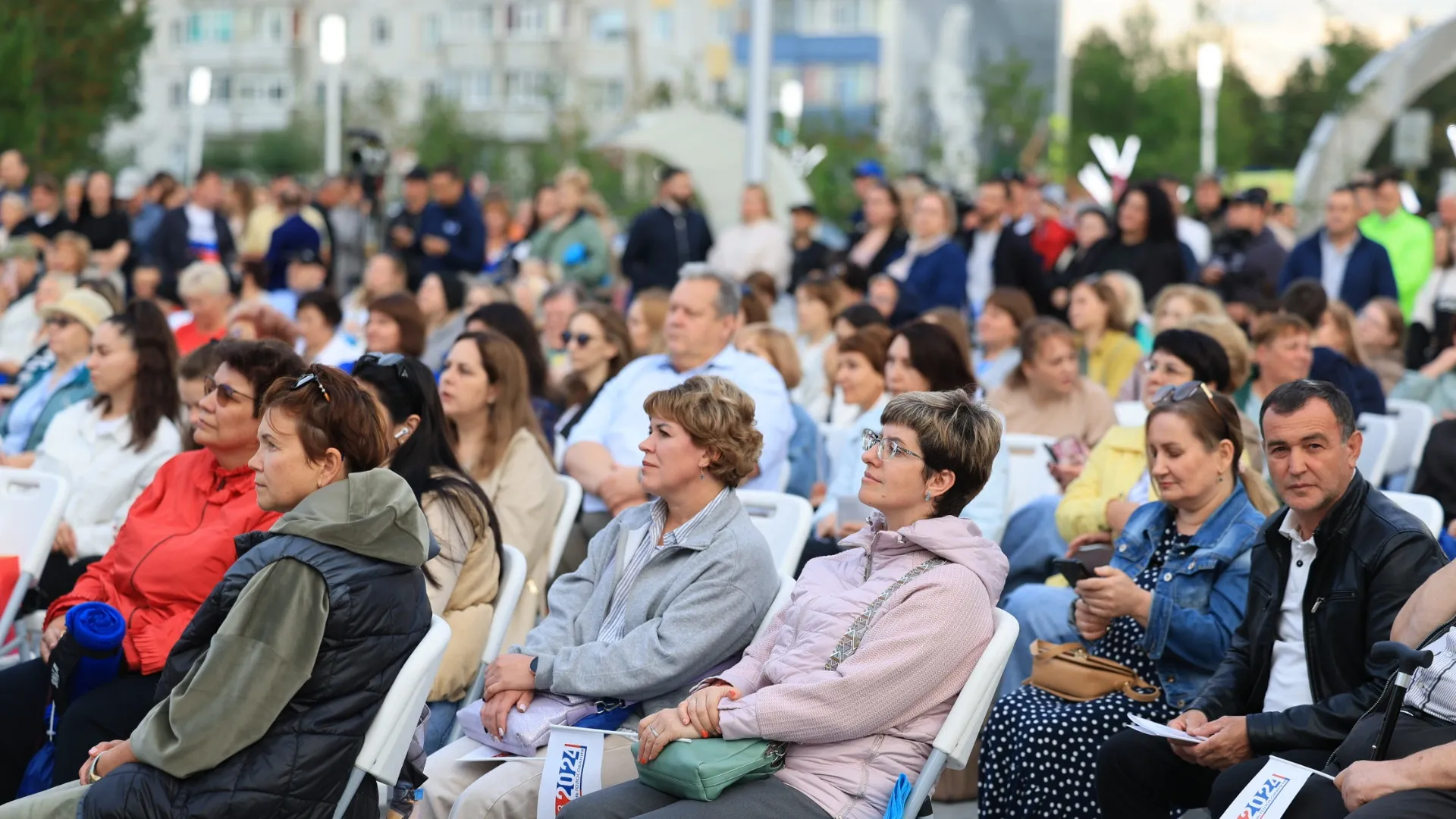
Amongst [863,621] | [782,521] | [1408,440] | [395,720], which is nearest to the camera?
[395,720]

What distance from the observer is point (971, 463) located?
4.09 metres

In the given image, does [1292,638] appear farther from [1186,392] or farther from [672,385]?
[672,385]

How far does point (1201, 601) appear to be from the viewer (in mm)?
4637

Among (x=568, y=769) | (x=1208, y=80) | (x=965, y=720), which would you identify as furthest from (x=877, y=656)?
(x=1208, y=80)

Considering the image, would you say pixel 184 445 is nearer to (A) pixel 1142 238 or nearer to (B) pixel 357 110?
(A) pixel 1142 238

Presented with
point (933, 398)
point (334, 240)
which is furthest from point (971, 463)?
point (334, 240)

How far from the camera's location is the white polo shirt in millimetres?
4133

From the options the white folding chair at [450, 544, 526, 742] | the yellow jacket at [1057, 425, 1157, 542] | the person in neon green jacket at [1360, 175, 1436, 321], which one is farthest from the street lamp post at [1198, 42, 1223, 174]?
the white folding chair at [450, 544, 526, 742]

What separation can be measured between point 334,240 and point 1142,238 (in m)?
8.31

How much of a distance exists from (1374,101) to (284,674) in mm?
20677

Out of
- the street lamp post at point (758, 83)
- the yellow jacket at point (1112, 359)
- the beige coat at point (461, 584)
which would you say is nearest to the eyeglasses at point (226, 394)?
the beige coat at point (461, 584)

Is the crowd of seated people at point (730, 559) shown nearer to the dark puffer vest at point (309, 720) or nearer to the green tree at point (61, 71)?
the dark puffer vest at point (309, 720)

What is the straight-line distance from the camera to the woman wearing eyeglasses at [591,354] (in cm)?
768

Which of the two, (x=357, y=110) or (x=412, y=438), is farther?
(x=357, y=110)
